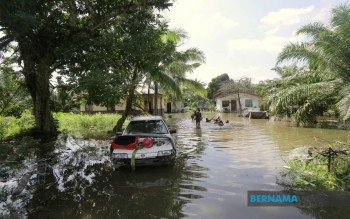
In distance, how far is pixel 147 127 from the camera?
32.0ft

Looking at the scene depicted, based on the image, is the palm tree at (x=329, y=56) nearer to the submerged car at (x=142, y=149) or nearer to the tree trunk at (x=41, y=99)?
the submerged car at (x=142, y=149)

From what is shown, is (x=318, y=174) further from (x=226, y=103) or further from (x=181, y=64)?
(x=226, y=103)

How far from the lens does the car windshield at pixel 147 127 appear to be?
9.52m

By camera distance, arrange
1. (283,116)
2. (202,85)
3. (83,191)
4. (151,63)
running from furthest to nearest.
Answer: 1. (283,116)
2. (202,85)
3. (151,63)
4. (83,191)

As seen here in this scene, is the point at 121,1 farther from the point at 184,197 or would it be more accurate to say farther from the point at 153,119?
the point at 184,197

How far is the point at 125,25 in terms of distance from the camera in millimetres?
10781

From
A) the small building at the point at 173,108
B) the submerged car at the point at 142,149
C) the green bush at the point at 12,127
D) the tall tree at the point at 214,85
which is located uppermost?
the tall tree at the point at 214,85

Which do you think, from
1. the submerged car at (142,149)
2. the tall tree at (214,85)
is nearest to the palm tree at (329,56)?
the submerged car at (142,149)

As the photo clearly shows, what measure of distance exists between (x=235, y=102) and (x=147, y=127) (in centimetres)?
4345

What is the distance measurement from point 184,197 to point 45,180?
406 centimetres

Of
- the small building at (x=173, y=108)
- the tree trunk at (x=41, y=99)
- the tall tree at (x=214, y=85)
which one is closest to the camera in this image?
the tree trunk at (x=41, y=99)

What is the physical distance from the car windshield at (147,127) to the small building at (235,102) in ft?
123

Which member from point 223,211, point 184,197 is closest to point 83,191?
point 184,197

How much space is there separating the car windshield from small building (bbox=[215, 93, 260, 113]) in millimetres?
37614
